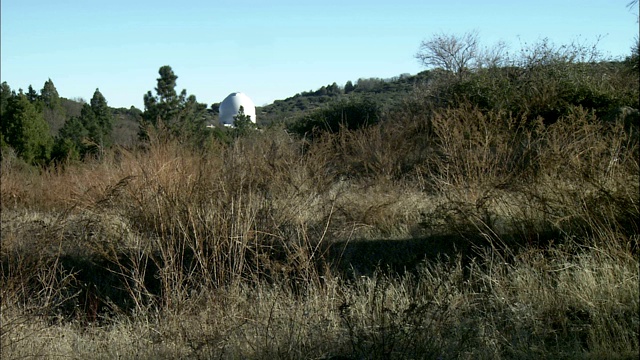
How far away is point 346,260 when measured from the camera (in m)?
8.71

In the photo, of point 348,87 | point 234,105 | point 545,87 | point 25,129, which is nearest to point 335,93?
point 348,87

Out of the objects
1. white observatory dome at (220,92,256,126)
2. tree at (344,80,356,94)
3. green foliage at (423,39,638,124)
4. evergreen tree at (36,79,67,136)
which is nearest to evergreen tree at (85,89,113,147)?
evergreen tree at (36,79,67,136)

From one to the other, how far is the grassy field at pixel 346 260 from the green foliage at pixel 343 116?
297 inches

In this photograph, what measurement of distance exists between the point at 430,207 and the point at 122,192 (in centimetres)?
472

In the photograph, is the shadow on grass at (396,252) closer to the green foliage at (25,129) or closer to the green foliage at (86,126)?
the green foliage at (86,126)

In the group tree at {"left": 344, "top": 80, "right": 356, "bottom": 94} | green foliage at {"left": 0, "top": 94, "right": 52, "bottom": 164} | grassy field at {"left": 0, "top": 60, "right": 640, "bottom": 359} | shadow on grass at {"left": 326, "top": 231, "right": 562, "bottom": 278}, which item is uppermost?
tree at {"left": 344, "top": 80, "right": 356, "bottom": 94}

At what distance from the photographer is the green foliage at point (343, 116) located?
2030 centimetres

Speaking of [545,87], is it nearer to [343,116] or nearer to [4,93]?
[343,116]

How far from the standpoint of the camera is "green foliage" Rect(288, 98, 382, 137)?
66.6ft

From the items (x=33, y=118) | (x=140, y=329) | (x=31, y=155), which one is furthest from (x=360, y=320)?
(x=33, y=118)

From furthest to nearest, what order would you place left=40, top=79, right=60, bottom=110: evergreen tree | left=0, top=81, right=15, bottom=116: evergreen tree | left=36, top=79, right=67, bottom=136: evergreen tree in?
left=40, top=79, right=60, bottom=110: evergreen tree
left=36, top=79, right=67, bottom=136: evergreen tree
left=0, top=81, right=15, bottom=116: evergreen tree

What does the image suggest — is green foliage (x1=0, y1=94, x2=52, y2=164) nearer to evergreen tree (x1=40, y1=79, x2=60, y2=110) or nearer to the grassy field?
evergreen tree (x1=40, y1=79, x2=60, y2=110)

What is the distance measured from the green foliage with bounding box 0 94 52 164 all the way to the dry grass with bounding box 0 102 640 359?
22.0 meters

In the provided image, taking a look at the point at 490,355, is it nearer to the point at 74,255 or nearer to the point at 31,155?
the point at 74,255
